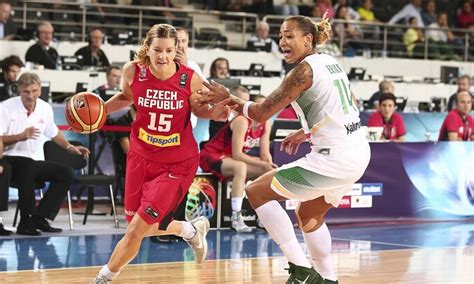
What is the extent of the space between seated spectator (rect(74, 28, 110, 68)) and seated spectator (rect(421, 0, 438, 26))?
986cm

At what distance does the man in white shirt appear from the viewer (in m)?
10.7

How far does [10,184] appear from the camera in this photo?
10.9 meters

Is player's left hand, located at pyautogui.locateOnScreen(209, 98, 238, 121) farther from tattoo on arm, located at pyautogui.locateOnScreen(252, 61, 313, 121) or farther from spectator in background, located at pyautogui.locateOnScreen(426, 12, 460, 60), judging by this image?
spectator in background, located at pyautogui.locateOnScreen(426, 12, 460, 60)

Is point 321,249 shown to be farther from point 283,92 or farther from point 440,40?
point 440,40

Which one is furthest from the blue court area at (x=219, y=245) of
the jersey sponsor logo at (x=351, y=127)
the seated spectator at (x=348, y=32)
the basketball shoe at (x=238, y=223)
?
the seated spectator at (x=348, y=32)

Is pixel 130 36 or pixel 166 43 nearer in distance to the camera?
pixel 166 43

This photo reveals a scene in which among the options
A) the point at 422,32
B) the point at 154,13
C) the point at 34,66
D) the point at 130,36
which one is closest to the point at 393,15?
the point at 422,32

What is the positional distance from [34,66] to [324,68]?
26.0ft

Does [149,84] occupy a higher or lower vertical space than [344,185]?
higher

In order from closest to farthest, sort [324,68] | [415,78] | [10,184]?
1. [324,68]
2. [10,184]
3. [415,78]

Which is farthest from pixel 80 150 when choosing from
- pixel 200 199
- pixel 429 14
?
pixel 429 14

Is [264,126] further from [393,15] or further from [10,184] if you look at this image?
[393,15]

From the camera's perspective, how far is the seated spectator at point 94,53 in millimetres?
14953

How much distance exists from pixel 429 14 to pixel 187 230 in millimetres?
16096
